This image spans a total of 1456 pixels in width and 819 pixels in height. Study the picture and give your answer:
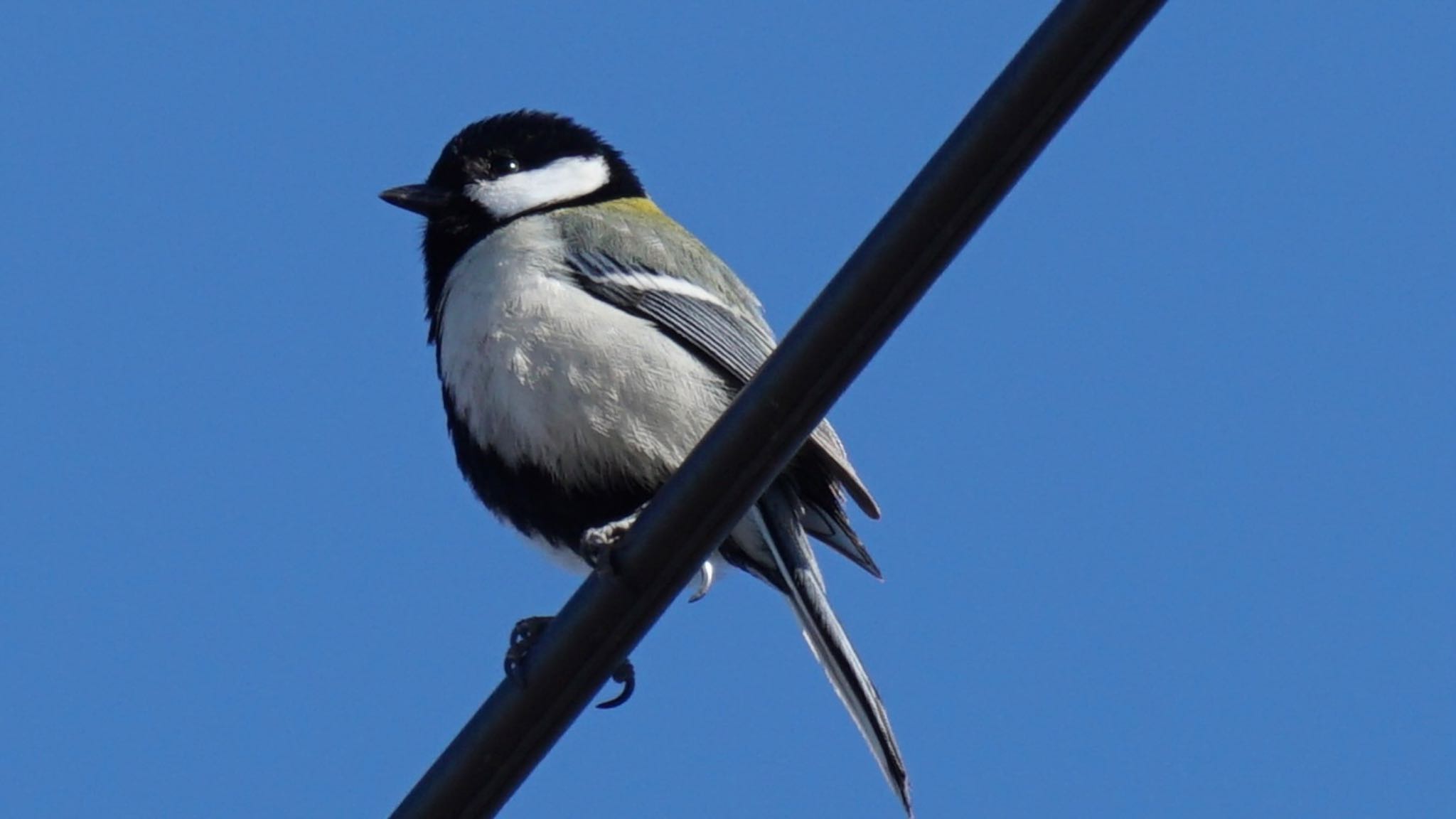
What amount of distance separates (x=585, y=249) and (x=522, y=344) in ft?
1.56

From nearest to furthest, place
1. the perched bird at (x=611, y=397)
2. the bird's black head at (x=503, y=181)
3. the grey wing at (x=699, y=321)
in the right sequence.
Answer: the perched bird at (x=611, y=397) < the grey wing at (x=699, y=321) < the bird's black head at (x=503, y=181)

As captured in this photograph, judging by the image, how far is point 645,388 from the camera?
4957 mm

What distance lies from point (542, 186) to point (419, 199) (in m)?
0.40

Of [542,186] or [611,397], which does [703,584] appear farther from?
[542,186]

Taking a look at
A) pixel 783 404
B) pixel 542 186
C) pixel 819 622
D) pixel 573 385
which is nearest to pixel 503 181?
pixel 542 186

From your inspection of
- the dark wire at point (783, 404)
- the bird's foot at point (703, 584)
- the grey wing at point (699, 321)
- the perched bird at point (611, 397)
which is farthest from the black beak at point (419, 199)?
the dark wire at point (783, 404)

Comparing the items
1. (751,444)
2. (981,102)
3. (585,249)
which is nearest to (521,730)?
(751,444)

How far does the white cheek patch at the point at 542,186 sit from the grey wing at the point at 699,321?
79cm

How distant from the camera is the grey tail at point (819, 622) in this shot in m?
4.58

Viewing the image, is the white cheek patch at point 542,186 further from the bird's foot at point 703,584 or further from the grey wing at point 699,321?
the bird's foot at point 703,584

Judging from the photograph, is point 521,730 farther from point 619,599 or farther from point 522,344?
point 522,344

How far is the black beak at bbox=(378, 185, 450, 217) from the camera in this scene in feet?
19.8

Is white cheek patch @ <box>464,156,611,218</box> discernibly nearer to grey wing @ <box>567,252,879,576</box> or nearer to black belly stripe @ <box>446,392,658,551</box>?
grey wing @ <box>567,252,879,576</box>

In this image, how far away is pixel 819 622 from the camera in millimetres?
4801
